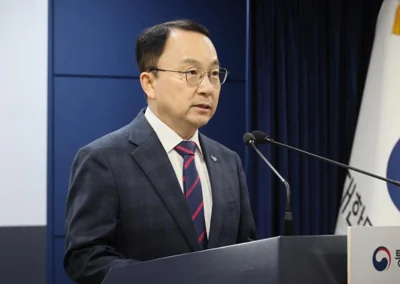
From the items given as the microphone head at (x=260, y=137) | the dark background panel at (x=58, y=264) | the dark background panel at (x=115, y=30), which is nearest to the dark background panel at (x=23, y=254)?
the dark background panel at (x=58, y=264)

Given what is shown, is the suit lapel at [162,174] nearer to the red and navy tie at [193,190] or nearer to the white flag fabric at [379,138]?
the red and navy tie at [193,190]

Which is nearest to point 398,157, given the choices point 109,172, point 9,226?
point 109,172

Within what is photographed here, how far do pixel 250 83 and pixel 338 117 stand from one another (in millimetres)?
547

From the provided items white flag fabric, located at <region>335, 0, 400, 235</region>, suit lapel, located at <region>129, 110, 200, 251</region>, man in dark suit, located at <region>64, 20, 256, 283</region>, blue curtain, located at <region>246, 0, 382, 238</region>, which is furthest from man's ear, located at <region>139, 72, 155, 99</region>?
white flag fabric, located at <region>335, 0, 400, 235</region>

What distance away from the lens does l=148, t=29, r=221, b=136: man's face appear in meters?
1.69

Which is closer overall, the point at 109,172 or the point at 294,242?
the point at 294,242

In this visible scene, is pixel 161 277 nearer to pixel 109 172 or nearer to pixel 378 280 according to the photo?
pixel 378 280

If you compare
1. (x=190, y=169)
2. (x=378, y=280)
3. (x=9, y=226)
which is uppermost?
(x=190, y=169)

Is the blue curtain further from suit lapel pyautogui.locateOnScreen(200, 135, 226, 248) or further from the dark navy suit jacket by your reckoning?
the dark navy suit jacket

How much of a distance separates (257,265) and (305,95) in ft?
7.03

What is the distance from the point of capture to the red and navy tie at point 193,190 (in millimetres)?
1695

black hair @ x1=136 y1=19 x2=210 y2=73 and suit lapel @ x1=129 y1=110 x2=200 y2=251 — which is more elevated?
black hair @ x1=136 y1=19 x2=210 y2=73

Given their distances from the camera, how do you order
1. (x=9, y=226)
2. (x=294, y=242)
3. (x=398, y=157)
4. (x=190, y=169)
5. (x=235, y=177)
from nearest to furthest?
(x=294, y=242), (x=190, y=169), (x=235, y=177), (x=398, y=157), (x=9, y=226)

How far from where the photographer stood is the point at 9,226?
2.99 metres
